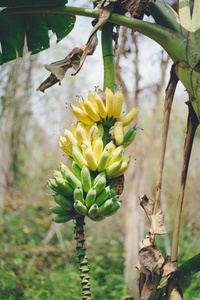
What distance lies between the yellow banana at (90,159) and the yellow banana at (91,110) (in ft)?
0.45

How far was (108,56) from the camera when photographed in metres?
1.05

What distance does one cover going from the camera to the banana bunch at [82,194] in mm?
900

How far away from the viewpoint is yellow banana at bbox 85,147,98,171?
0.92 m

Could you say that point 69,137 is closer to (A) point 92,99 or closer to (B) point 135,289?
(A) point 92,99

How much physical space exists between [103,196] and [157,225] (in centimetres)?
20

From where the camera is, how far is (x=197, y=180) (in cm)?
574

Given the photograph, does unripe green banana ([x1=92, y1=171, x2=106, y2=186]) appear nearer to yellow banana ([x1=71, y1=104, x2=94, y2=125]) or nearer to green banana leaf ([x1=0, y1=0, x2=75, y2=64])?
yellow banana ([x1=71, y1=104, x2=94, y2=125])

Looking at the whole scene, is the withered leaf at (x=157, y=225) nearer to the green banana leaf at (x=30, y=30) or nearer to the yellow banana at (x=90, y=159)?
the yellow banana at (x=90, y=159)

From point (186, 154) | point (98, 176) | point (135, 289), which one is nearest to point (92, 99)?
point (98, 176)

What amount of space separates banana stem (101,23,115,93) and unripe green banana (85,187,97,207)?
0.37 metres

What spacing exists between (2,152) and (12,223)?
111cm

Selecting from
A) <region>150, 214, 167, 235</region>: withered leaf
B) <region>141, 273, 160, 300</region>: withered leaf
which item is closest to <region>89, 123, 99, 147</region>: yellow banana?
<region>150, 214, 167, 235</region>: withered leaf

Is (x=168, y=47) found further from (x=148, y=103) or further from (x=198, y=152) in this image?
(x=198, y=152)

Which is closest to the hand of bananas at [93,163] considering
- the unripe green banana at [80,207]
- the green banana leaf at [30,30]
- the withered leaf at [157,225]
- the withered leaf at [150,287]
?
the unripe green banana at [80,207]
